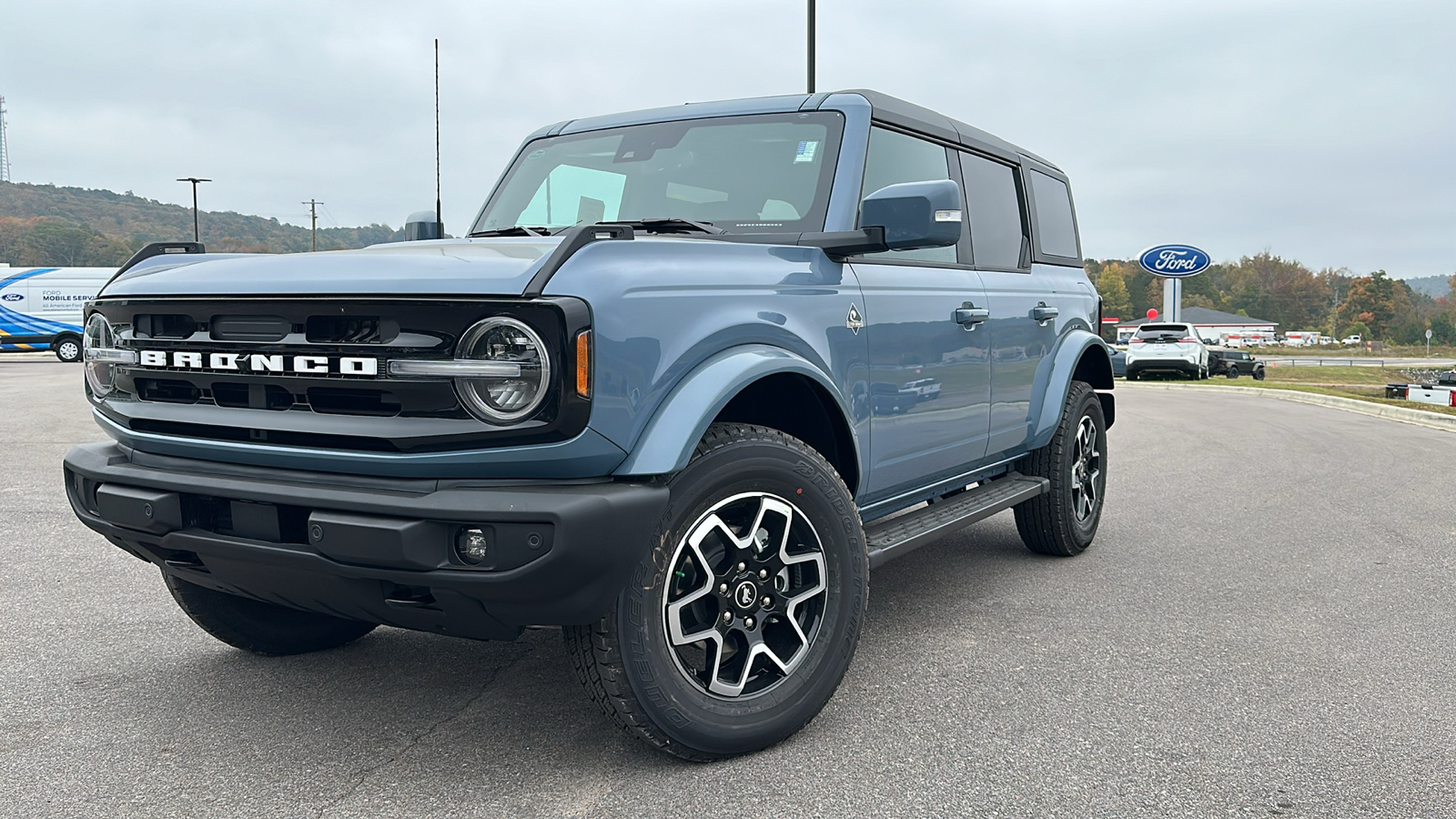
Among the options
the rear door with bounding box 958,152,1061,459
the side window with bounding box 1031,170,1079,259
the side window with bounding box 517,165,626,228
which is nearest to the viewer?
the side window with bounding box 517,165,626,228

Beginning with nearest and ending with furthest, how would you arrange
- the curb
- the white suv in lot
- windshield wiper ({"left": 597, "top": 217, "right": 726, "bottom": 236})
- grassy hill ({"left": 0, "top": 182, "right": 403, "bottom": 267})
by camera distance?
windshield wiper ({"left": 597, "top": 217, "right": 726, "bottom": 236}), the curb, the white suv in lot, grassy hill ({"left": 0, "top": 182, "right": 403, "bottom": 267})

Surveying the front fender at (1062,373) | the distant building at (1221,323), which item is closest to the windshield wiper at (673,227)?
the front fender at (1062,373)

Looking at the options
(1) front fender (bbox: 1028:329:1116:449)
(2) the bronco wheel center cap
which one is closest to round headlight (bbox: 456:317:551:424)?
(2) the bronco wheel center cap

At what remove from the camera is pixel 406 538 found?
96.4 inches

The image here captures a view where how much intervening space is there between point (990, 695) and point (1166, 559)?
2.58 metres

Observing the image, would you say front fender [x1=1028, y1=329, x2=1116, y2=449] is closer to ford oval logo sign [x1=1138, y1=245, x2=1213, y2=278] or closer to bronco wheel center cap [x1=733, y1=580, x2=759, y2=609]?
bronco wheel center cap [x1=733, y1=580, x2=759, y2=609]

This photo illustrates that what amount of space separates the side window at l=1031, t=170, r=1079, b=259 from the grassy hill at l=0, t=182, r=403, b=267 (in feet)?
111

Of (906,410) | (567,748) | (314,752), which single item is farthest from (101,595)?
(906,410)

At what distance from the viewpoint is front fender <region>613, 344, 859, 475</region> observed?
2.65m

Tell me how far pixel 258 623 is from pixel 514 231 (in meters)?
1.67

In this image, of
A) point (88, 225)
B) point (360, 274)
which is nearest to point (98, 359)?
point (360, 274)

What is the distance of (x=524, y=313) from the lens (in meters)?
2.52

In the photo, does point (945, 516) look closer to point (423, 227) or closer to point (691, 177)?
point (691, 177)

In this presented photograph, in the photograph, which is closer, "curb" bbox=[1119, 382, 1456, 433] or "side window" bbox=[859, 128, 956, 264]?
"side window" bbox=[859, 128, 956, 264]
